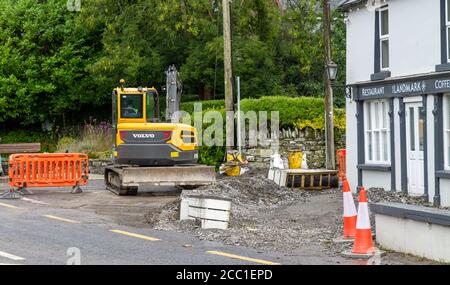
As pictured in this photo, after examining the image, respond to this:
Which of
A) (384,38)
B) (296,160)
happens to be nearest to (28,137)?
(296,160)

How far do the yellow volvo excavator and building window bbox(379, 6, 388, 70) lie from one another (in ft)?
18.5

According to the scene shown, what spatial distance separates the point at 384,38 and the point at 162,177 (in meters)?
7.12

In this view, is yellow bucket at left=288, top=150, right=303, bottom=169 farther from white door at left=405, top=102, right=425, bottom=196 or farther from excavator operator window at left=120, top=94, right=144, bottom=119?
white door at left=405, top=102, right=425, bottom=196

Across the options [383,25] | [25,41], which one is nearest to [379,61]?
[383,25]

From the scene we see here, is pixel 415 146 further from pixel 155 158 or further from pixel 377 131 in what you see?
pixel 155 158

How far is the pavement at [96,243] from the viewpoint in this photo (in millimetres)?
14062

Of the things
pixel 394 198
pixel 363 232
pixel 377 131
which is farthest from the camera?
pixel 377 131

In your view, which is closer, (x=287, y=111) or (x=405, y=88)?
(x=405, y=88)

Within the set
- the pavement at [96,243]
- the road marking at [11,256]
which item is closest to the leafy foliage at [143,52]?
the pavement at [96,243]

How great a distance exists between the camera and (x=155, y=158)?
26.4 m

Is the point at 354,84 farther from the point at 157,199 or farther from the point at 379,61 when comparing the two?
the point at 157,199

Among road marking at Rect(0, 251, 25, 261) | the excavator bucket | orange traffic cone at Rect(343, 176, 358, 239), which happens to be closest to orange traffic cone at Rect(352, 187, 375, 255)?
orange traffic cone at Rect(343, 176, 358, 239)

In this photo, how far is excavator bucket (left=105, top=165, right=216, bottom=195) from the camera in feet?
84.1

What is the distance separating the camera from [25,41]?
4509 cm
